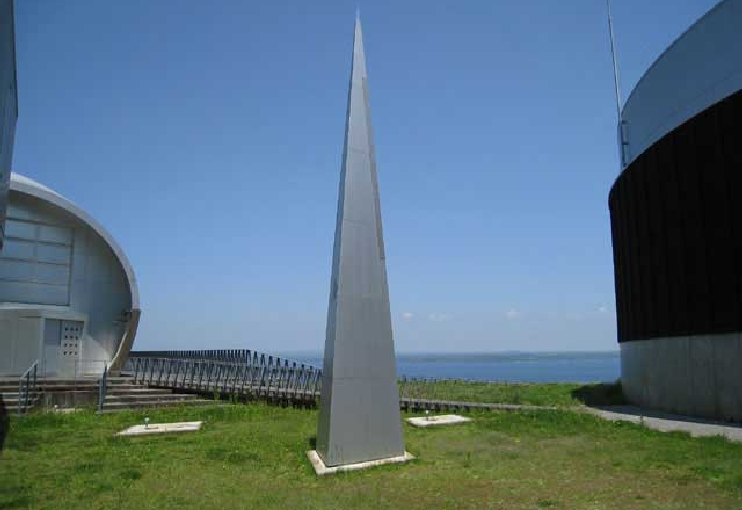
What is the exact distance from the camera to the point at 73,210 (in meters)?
23.2

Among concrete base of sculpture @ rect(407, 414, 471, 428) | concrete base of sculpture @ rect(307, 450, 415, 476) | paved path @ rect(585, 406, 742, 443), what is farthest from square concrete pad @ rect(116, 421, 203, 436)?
paved path @ rect(585, 406, 742, 443)

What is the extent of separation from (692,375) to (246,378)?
1590 centimetres

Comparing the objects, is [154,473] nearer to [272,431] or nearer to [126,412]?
[272,431]

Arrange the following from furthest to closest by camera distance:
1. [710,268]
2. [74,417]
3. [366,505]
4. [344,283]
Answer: [74,417] < [710,268] < [344,283] < [366,505]

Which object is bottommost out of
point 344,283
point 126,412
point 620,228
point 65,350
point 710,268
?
point 126,412

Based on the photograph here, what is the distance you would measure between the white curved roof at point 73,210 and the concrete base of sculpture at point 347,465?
649 inches

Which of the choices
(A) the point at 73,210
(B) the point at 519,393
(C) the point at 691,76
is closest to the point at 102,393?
(A) the point at 73,210

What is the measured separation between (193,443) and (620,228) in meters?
17.4

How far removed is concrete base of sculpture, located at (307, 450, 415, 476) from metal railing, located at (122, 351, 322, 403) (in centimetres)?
1013

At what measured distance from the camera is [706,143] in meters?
16.1

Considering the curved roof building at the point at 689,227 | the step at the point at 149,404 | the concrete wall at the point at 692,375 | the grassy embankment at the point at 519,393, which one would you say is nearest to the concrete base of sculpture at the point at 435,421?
the grassy embankment at the point at 519,393

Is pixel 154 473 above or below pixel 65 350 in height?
below

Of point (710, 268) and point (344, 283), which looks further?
Result: point (710, 268)

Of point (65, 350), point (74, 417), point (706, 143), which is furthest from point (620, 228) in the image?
point (65, 350)
